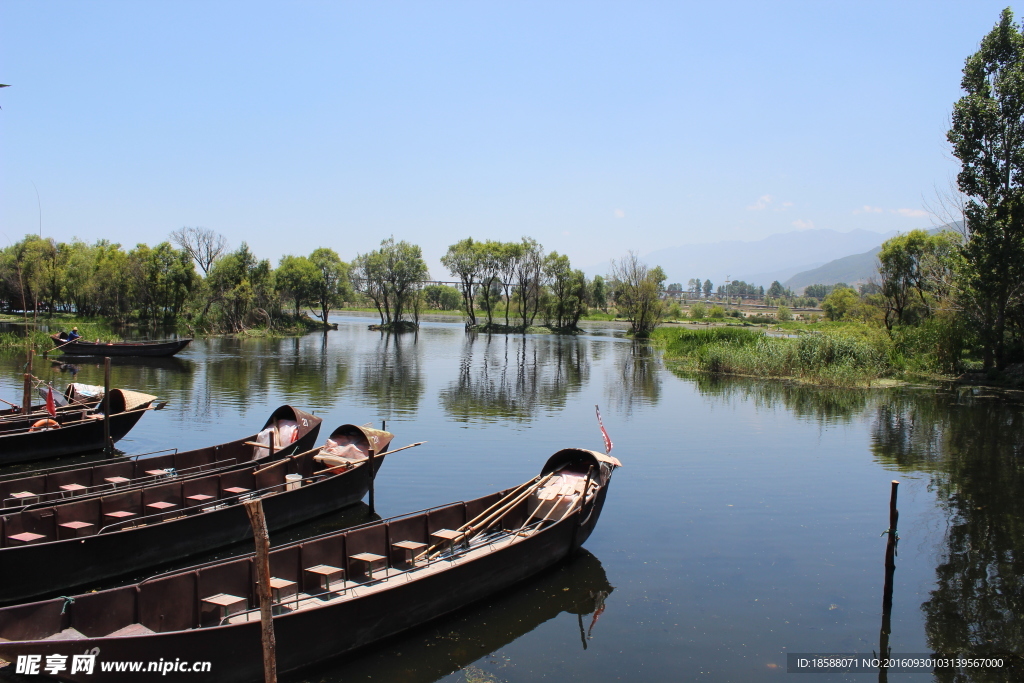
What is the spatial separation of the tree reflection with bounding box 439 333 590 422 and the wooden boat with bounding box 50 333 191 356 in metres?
20.9

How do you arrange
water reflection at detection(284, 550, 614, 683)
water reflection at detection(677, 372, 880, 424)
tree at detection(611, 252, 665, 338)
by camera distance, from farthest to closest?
tree at detection(611, 252, 665, 338) → water reflection at detection(677, 372, 880, 424) → water reflection at detection(284, 550, 614, 683)

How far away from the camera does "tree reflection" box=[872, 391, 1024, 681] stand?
36.8ft

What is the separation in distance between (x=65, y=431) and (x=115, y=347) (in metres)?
29.6

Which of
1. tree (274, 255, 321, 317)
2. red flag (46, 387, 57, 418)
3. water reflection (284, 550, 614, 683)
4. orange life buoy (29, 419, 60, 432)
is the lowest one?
water reflection (284, 550, 614, 683)

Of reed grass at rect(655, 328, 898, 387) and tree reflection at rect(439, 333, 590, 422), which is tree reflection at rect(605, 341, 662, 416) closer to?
tree reflection at rect(439, 333, 590, 422)

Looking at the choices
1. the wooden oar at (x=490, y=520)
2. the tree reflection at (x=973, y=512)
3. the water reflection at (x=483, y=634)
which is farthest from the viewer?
the wooden oar at (x=490, y=520)

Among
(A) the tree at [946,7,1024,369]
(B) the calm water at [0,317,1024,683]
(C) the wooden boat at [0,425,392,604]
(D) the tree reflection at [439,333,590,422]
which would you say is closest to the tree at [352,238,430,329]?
(D) the tree reflection at [439,333,590,422]

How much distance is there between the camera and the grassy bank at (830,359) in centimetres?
4009

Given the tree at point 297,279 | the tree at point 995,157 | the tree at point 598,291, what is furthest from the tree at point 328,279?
the tree at point 995,157

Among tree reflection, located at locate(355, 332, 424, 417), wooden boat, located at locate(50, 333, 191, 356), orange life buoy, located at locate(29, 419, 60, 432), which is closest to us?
orange life buoy, located at locate(29, 419, 60, 432)

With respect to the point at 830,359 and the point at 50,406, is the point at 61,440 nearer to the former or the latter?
the point at 50,406

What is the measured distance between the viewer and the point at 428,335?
290 ft

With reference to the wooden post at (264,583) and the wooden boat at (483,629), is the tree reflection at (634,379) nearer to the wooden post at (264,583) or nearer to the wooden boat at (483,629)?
the wooden boat at (483,629)

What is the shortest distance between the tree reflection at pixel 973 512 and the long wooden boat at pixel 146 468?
48.9 feet
